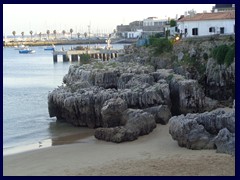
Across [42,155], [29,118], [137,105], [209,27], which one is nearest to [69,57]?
[209,27]

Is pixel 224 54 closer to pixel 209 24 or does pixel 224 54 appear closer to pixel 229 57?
pixel 229 57

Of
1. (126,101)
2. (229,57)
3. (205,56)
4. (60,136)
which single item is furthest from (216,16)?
(60,136)

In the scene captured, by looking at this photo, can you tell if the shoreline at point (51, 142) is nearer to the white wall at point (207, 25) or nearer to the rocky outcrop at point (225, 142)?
the rocky outcrop at point (225, 142)

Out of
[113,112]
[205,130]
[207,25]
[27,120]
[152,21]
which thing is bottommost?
[27,120]

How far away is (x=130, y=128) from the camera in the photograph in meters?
23.2

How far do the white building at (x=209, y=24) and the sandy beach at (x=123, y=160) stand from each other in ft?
83.1

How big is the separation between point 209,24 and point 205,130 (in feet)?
95.9

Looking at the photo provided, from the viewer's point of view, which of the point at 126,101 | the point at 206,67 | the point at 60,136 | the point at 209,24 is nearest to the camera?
the point at 60,136

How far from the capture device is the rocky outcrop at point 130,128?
22.5 m

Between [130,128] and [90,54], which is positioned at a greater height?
[90,54]

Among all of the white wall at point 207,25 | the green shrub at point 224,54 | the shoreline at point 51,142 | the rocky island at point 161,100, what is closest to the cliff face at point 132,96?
the rocky island at point 161,100
